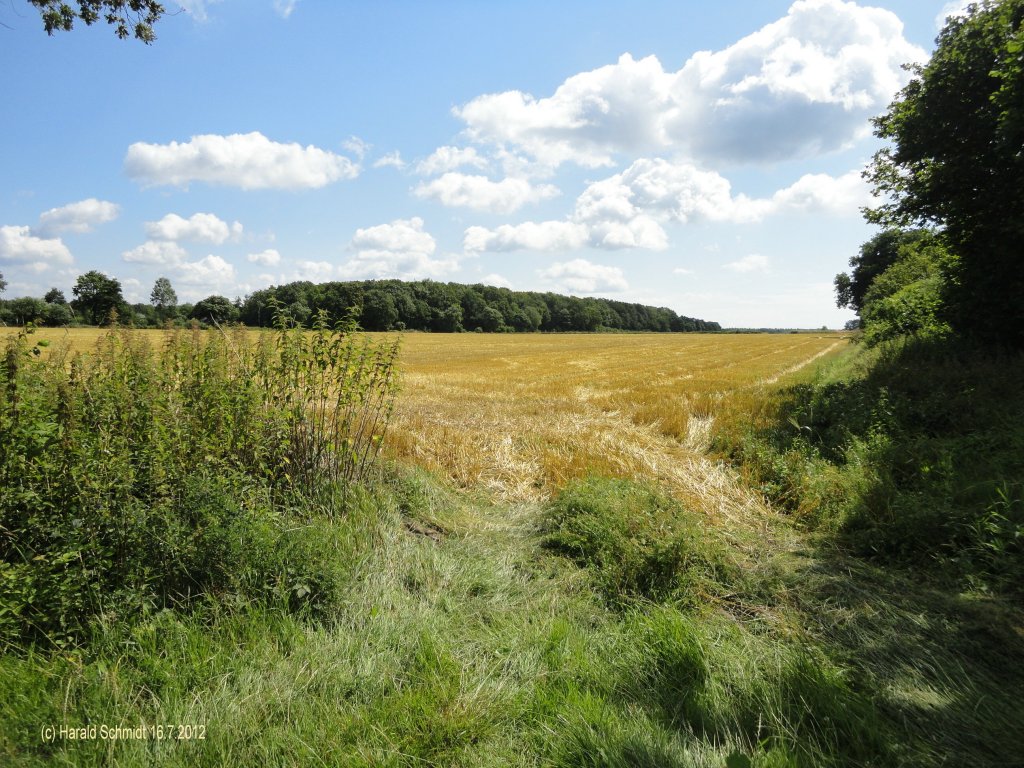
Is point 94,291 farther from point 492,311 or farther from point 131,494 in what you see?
point 492,311

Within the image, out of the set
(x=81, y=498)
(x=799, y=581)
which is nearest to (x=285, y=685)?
(x=81, y=498)

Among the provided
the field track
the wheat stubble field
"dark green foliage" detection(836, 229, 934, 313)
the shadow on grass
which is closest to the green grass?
the shadow on grass

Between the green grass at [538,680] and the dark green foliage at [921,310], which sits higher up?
the dark green foliage at [921,310]

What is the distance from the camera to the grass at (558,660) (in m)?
2.56

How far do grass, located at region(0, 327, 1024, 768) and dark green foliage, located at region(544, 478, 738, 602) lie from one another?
2 centimetres

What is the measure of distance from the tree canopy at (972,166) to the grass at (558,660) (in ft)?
34.6

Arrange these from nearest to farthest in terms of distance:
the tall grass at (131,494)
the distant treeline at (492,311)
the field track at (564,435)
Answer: the tall grass at (131,494) < the field track at (564,435) < the distant treeline at (492,311)

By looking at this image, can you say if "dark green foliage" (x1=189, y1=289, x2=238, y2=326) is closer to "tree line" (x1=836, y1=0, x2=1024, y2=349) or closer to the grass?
the grass

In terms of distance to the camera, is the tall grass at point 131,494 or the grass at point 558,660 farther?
the tall grass at point 131,494

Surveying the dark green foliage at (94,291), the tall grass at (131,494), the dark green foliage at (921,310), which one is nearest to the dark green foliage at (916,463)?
the dark green foliage at (921,310)

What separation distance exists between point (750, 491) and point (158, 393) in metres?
7.45

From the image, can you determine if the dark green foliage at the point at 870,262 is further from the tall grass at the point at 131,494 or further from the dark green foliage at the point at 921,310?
the tall grass at the point at 131,494

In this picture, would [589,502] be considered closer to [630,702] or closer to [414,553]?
[414,553]

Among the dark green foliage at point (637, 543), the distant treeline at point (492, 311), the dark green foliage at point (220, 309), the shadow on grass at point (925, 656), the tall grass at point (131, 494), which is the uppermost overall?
the distant treeline at point (492, 311)
